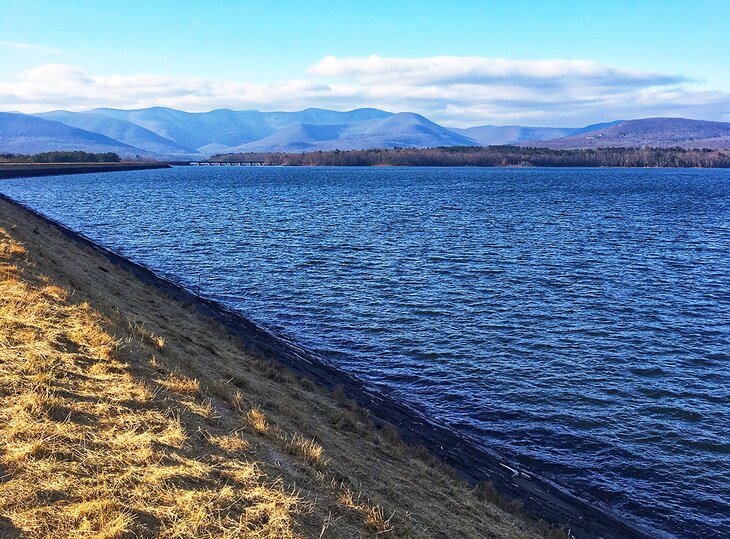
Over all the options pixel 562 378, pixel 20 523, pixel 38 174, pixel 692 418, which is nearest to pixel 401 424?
pixel 562 378

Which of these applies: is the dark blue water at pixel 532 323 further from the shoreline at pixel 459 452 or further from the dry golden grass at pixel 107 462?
the dry golden grass at pixel 107 462

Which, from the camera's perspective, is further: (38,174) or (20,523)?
(38,174)

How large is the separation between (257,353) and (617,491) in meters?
13.0

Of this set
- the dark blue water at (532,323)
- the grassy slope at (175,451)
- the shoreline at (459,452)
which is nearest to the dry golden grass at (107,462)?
the grassy slope at (175,451)

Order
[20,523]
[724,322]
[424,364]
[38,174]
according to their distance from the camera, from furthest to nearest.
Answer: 1. [38,174]
2. [724,322]
3. [424,364]
4. [20,523]

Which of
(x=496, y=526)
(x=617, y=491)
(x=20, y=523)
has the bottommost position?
(x=617, y=491)

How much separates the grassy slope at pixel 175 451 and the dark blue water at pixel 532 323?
4969mm

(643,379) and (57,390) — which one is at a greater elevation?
(57,390)

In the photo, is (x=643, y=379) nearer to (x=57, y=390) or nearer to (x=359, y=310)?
(x=359, y=310)

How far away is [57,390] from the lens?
11.3m

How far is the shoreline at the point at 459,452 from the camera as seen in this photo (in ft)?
46.1

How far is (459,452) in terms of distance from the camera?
55.1 ft

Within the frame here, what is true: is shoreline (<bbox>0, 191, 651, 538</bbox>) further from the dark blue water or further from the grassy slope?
the grassy slope

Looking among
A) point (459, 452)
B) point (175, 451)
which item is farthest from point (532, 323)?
point (175, 451)
